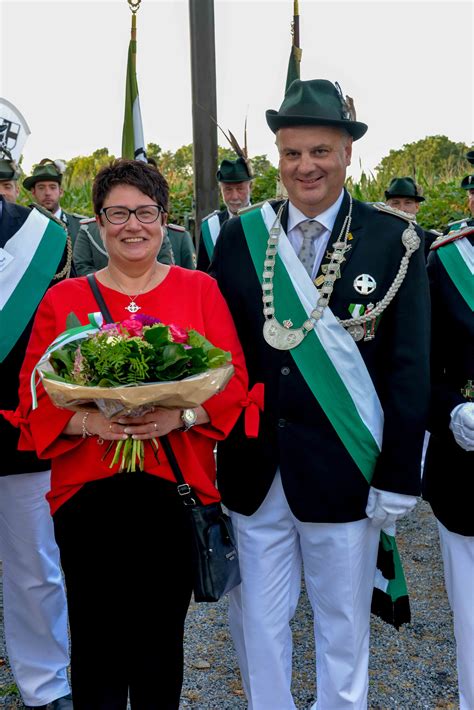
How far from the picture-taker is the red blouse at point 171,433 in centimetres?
241

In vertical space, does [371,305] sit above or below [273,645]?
above

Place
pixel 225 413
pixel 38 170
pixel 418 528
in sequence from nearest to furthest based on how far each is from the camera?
1. pixel 225 413
2. pixel 418 528
3. pixel 38 170

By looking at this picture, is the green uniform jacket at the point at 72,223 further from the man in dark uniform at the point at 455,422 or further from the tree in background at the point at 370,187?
the man in dark uniform at the point at 455,422

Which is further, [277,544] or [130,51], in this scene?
[130,51]

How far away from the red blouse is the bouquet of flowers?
241 millimetres

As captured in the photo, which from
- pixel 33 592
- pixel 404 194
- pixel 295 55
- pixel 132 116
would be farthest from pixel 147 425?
pixel 404 194

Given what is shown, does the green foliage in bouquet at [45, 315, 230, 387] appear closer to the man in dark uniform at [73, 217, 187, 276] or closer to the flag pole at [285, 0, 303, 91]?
the flag pole at [285, 0, 303, 91]

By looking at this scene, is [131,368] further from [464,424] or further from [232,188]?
[232,188]

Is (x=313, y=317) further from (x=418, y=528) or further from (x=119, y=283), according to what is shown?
(x=418, y=528)

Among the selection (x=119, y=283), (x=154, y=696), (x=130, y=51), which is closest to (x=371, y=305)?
(x=119, y=283)

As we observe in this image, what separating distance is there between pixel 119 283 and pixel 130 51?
3367 mm

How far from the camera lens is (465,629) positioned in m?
2.76

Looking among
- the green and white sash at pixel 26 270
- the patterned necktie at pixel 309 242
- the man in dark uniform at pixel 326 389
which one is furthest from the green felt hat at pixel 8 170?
the patterned necktie at pixel 309 242

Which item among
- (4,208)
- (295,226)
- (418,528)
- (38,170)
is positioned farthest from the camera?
(38,170)
